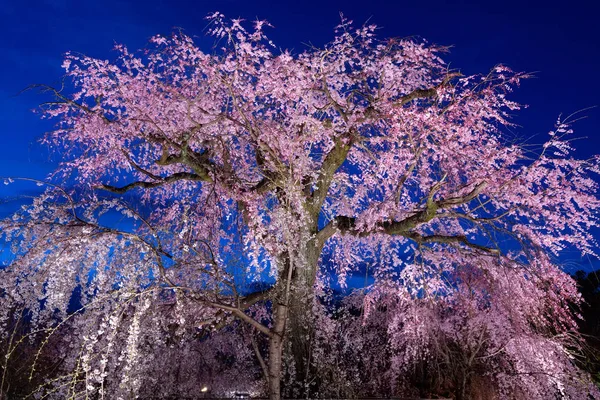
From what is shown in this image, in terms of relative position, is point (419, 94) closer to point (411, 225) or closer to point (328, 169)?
point (328, 169)

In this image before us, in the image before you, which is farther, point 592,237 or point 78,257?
point 592,237

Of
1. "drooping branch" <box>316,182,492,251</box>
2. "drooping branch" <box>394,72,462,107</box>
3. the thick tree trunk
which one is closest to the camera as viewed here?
the thick tree trunk

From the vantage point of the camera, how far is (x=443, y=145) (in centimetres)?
870

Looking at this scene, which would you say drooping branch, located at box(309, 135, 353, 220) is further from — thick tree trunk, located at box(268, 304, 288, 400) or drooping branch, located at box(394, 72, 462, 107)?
thick tree trunk, located at box(268, 304, 288, 400)

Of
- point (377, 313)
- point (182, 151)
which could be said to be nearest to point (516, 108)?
point (377, 313)

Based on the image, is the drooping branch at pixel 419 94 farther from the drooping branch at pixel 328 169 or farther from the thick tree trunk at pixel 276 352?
the thick tree trunk at pixel 276 352

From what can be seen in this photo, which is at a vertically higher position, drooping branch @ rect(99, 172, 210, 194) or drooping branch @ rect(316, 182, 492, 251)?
drooping branch @ rect(99, 172, 210, 194)

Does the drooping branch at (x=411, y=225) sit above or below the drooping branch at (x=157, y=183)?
below

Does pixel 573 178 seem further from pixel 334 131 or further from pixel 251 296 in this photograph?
pixel 251 296

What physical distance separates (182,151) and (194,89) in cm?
221

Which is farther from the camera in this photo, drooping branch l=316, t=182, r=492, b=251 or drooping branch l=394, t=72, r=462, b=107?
drooping branch l=394, t=72, r=462, b=107

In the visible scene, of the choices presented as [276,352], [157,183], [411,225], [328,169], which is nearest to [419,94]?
[328,169]

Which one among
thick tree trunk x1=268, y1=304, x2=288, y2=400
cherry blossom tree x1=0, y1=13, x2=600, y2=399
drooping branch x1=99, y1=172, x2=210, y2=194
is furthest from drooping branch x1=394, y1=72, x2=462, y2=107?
thick tree trunk x1=268, y1=304, x2=288, y2=400

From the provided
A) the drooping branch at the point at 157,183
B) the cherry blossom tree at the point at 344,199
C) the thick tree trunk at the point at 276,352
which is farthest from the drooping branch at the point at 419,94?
the thick tree trunk at the point at 276,352
